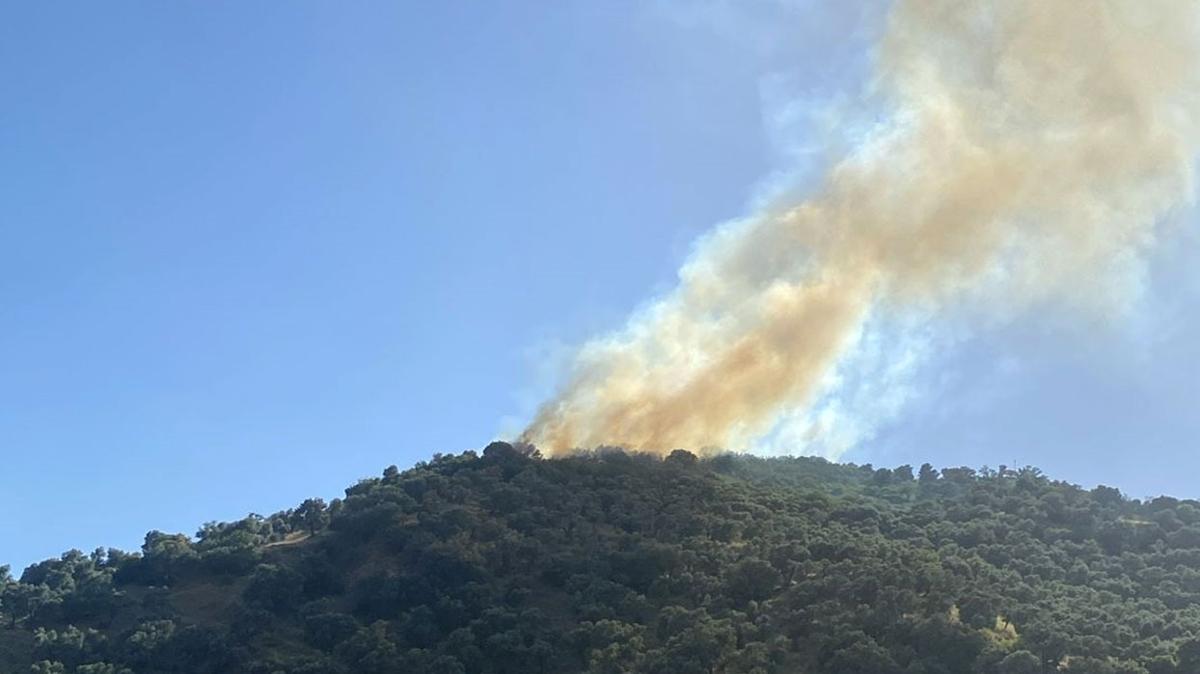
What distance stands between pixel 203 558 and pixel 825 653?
2182 inches

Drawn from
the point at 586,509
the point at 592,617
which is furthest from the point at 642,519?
the point at 592,617

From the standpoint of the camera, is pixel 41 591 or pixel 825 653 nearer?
pixel 825 653

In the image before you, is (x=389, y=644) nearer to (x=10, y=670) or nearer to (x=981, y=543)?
(x=10, y=670)

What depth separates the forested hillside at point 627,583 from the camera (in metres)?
83.9

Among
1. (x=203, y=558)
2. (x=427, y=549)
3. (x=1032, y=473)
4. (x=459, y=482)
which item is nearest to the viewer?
(x=427, y=549)

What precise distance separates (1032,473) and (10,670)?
95122 millimetres

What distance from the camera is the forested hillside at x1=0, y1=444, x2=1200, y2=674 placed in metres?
83.9

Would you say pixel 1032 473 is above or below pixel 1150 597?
above

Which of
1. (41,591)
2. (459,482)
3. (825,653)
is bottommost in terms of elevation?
(825,653)

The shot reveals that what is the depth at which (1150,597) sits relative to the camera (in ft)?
313

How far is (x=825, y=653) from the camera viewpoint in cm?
8294

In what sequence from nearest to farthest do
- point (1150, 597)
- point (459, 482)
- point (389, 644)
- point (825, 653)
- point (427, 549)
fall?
point (825, 653) < point (389, 644) < point (1150, 597) < point (427, 549) < point (459, 482)

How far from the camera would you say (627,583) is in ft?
322

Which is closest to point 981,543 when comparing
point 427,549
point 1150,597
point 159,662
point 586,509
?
point 1150,597
